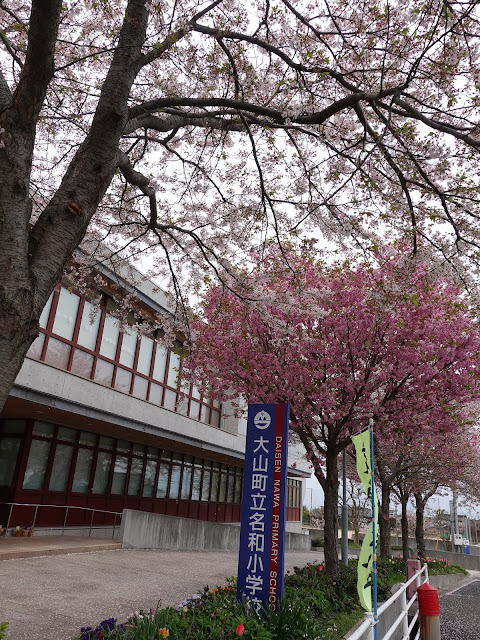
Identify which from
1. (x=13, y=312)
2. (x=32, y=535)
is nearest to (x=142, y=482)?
(x=32, y=535)

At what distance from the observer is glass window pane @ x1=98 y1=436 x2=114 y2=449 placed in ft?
53.1

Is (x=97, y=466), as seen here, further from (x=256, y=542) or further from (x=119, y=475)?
(x=256, y=542)

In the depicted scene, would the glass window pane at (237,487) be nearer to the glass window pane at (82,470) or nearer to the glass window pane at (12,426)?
the glass window pane at (82,470)

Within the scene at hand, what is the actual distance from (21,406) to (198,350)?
15.7 ft

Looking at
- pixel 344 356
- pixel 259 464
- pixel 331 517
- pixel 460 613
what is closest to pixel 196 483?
pixel 460 613

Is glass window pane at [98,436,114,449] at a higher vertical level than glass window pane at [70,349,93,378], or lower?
lower

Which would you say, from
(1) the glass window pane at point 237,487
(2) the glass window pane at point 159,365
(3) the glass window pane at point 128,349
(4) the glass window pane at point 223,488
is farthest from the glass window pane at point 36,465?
(1) the glass window pane at point 237,487

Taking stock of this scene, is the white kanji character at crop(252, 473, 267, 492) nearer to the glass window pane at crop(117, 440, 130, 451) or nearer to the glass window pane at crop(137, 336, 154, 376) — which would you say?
the glass window pane at crop(137, 336, 154, 376)

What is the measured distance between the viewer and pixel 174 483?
20312mm

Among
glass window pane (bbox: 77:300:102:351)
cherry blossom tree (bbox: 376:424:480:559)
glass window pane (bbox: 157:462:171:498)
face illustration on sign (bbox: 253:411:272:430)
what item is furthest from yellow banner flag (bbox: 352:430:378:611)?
glass window pane (bbox: 157:462:171:498)

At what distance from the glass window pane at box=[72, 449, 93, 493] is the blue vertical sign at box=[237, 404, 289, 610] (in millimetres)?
10642

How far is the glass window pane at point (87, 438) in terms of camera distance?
15.4m

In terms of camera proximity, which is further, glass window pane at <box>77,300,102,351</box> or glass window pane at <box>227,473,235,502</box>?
glass window pane at <box>227,473,235,502</box>

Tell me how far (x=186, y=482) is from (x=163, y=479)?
2.06 m
